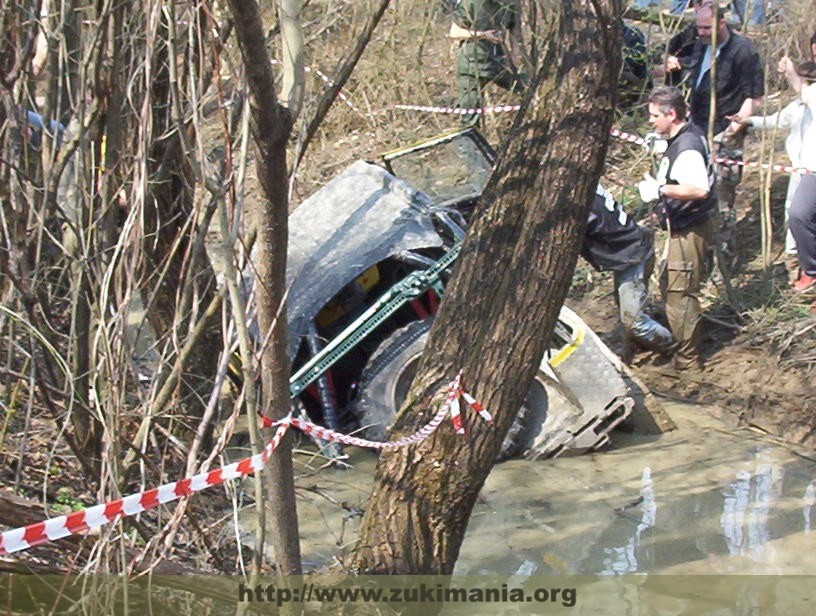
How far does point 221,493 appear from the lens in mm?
5781

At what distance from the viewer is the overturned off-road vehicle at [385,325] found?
6.58 meters

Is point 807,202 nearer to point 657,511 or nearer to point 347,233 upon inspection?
point 657,511

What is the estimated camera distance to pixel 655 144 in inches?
349

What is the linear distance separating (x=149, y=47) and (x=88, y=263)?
3.50 ft

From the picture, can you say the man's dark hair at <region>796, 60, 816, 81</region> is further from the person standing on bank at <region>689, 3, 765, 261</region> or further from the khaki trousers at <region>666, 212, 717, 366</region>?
the khaki trousers at <region>666, 212, 717, 366</region>

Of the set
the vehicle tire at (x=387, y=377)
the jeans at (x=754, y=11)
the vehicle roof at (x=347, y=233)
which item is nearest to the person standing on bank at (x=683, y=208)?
the jeans at (x=754, y=11)

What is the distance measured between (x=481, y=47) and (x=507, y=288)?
628 cm

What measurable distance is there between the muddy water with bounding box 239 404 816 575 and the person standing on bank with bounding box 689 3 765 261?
8.61 feet

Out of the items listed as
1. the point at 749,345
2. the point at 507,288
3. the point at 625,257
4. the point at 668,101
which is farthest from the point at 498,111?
the point at 507,288

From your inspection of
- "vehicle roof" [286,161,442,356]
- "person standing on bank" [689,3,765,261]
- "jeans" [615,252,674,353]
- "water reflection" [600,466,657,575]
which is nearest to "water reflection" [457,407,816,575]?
"water reflection" [600,466,657,575]

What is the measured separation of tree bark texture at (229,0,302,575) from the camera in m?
3.37

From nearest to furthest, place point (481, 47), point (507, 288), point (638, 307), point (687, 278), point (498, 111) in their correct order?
point (507, 288), point (638, 307), point (687, 278), point (481, 47), point (498, 111)

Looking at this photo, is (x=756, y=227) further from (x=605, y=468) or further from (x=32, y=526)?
(x=32, y=526)

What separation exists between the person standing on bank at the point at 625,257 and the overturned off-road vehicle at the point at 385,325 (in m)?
0.79
